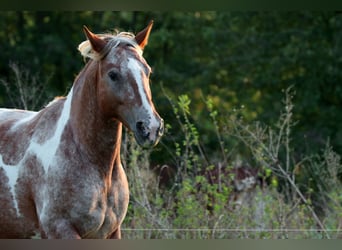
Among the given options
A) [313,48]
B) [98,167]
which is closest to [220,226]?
[98,167]

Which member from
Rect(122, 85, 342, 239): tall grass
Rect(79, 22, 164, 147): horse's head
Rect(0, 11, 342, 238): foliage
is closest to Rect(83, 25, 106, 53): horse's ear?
Rect(79, 22, 164, 147): horse's head

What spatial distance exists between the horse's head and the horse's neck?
59 millimetres

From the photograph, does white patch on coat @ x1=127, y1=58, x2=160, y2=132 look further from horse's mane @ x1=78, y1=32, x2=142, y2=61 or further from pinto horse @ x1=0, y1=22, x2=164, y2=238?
horse's mane @ x1=78, y1=32, x2=142, y2=61

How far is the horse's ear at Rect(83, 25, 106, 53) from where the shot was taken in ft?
11.6

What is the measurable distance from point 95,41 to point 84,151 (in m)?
0.53

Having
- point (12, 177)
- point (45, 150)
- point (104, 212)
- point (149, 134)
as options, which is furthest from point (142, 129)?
point (12, 177)

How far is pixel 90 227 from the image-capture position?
11.5ft

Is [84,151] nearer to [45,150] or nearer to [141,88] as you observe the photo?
[45,150]

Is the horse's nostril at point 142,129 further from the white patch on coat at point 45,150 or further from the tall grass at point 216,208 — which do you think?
the tall grass at point 216,208
